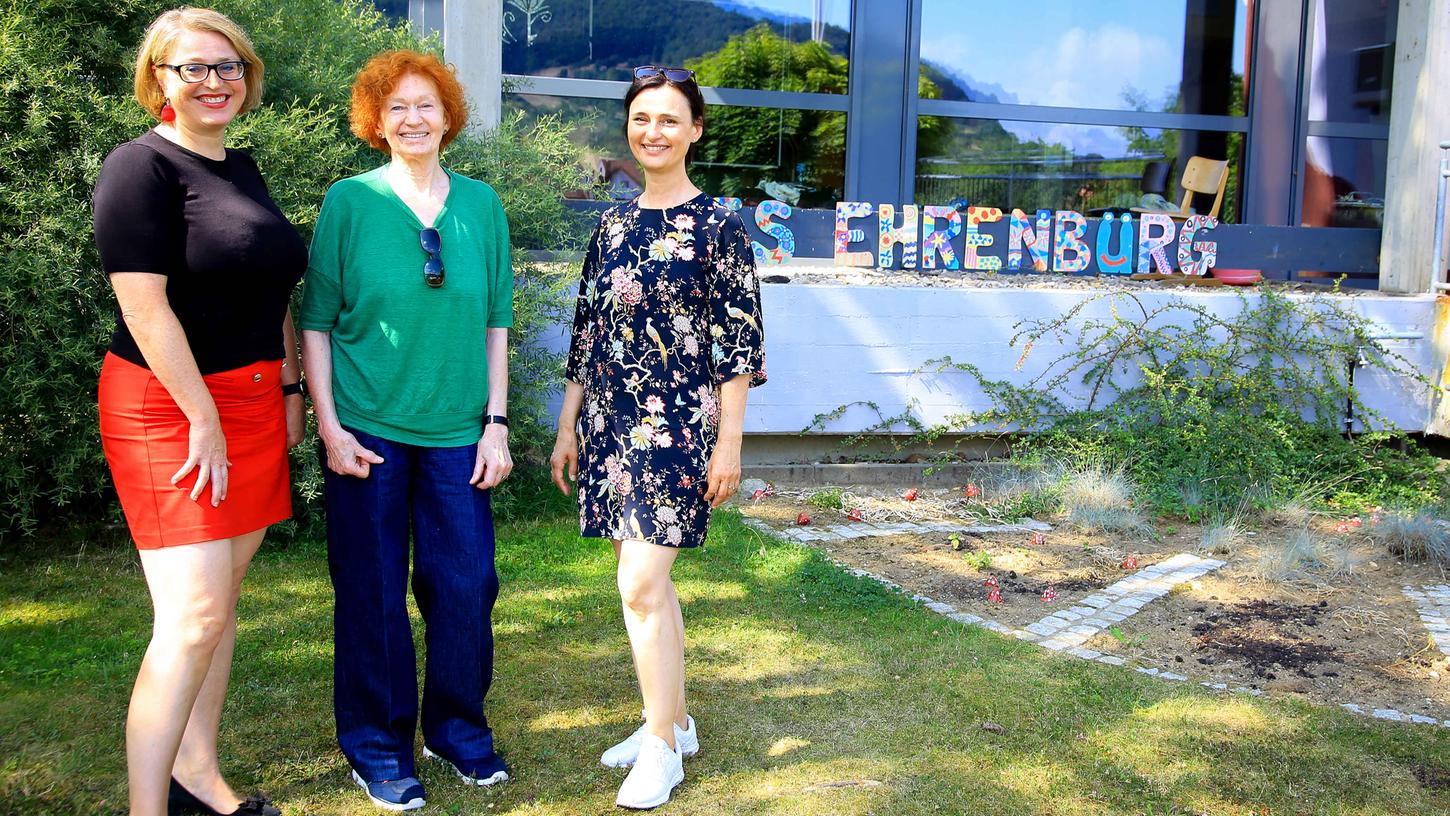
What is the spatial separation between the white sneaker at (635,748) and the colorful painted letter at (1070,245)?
6069 millimetres

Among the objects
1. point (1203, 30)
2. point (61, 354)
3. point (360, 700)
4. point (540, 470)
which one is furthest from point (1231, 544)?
point (1203, 30)

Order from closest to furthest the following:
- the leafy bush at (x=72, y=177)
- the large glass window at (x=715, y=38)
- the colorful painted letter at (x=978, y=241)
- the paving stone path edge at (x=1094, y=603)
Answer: the paving stone path edge at (x=1094, y=603) → the leafy bush at (x=72, y=177) → the colorful painted letter at (x=978, y=241) → the large glass window at (x=715, y=38)

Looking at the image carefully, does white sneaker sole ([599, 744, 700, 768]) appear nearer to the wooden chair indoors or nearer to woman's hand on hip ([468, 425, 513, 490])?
woman's hand on hip ([468, 425, 513, 490])

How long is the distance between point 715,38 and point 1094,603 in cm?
588

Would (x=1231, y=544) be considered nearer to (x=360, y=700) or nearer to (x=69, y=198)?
(x=360, y=700)

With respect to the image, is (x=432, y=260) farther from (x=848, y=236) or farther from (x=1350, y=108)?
(x=1350, y=108)

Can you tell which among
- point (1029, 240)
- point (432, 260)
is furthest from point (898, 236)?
point (432, 260)

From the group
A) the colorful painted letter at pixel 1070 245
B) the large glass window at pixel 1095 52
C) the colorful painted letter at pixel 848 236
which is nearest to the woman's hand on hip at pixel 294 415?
the colorful painted letter at pixel 848 236

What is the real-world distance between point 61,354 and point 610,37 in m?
5.36

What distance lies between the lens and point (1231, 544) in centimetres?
575

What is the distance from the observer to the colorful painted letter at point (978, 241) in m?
8.34

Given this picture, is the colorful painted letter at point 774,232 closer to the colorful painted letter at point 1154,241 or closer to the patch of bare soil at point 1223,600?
the patch of bare soil at point 1223,600

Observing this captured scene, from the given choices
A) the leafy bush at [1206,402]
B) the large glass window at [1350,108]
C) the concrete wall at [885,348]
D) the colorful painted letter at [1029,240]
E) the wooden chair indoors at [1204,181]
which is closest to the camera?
the leafy bush at [1206,402]

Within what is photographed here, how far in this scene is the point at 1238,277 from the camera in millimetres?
8352
